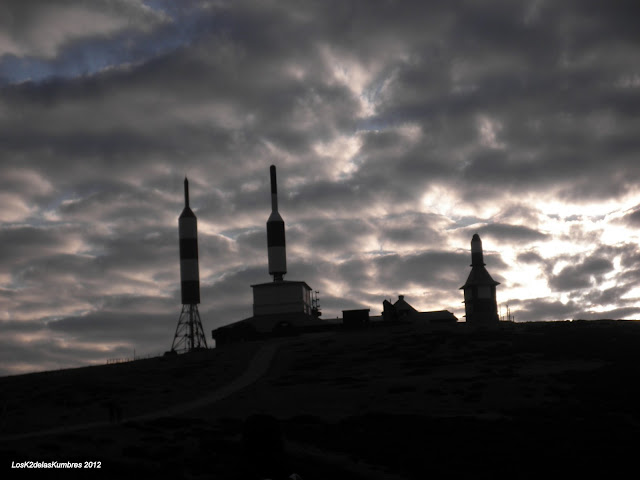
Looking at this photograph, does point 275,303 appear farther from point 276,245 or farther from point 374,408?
point 374,408

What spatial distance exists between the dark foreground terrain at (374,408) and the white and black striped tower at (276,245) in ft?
58.8

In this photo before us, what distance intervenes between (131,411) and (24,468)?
19291 millimetres

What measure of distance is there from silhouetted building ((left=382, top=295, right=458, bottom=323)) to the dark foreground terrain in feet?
51.1

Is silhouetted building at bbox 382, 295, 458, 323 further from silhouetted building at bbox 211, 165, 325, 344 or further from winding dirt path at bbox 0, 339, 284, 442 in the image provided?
winding dirt path at bbox 0, 339, 284, 442

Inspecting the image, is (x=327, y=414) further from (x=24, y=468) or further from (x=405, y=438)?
(x=24, y=468)

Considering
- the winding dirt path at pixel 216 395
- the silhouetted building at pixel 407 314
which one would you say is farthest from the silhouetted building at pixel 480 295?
the winding dirt path at pixel 216 395

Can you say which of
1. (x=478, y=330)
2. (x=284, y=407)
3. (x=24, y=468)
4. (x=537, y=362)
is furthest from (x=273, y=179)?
(x=24, y=468)

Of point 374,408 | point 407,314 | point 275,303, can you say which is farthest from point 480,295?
point 374,408

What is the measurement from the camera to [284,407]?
48.5 metres

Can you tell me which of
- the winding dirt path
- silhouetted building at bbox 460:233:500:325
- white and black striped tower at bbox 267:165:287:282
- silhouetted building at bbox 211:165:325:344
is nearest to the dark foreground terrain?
the winding dirt path

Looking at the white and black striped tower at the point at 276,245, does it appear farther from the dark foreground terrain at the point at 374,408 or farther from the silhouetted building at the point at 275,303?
the dark foreground terrain at the point at 374,408

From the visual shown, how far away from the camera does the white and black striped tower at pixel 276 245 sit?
9394cm

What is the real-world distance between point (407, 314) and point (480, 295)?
32.0 ft

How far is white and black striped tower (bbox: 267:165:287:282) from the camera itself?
9394cm
